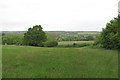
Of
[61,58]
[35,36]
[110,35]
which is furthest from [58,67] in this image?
[35,36]

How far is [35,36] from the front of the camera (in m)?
40.4

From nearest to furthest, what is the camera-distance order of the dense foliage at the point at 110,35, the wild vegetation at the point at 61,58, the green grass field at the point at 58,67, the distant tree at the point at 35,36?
1. the green grass field at the point at 58,67
2. the wild vegetation at the point at 61,58
3. the dense foliage at the point at 110,35
4. the distant tree at the point at 35,36

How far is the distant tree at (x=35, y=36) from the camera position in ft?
133

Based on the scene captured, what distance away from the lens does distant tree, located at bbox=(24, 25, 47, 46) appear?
1602 inches

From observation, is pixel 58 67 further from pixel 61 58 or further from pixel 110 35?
pixel 110 35

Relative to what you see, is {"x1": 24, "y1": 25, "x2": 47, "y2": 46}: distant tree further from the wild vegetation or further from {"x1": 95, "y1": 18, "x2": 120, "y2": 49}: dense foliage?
{"x1": 95, "y1": 18, "x2": 120, "y2": 49}: dense foliage

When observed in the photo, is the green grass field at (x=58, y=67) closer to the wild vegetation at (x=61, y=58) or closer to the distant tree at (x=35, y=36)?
the wild vegetation at (x=61, y=58)

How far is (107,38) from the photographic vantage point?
22.2m

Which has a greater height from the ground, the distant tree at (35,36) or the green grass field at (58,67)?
the distant tree at (35,36)

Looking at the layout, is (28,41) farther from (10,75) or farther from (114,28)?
(10,75)

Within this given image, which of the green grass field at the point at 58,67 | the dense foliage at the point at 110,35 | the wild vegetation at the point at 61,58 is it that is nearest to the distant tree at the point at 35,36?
the wild vegetation at the point at 61,58

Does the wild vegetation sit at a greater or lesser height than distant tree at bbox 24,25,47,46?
lesser

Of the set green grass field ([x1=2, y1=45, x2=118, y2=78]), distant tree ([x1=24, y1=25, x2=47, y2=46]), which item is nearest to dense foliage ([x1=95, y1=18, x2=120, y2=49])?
green grass field ([x1=2, y1=45, x2=118, y2=78])

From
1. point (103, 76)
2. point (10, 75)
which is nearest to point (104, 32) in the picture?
point (103, 76)
